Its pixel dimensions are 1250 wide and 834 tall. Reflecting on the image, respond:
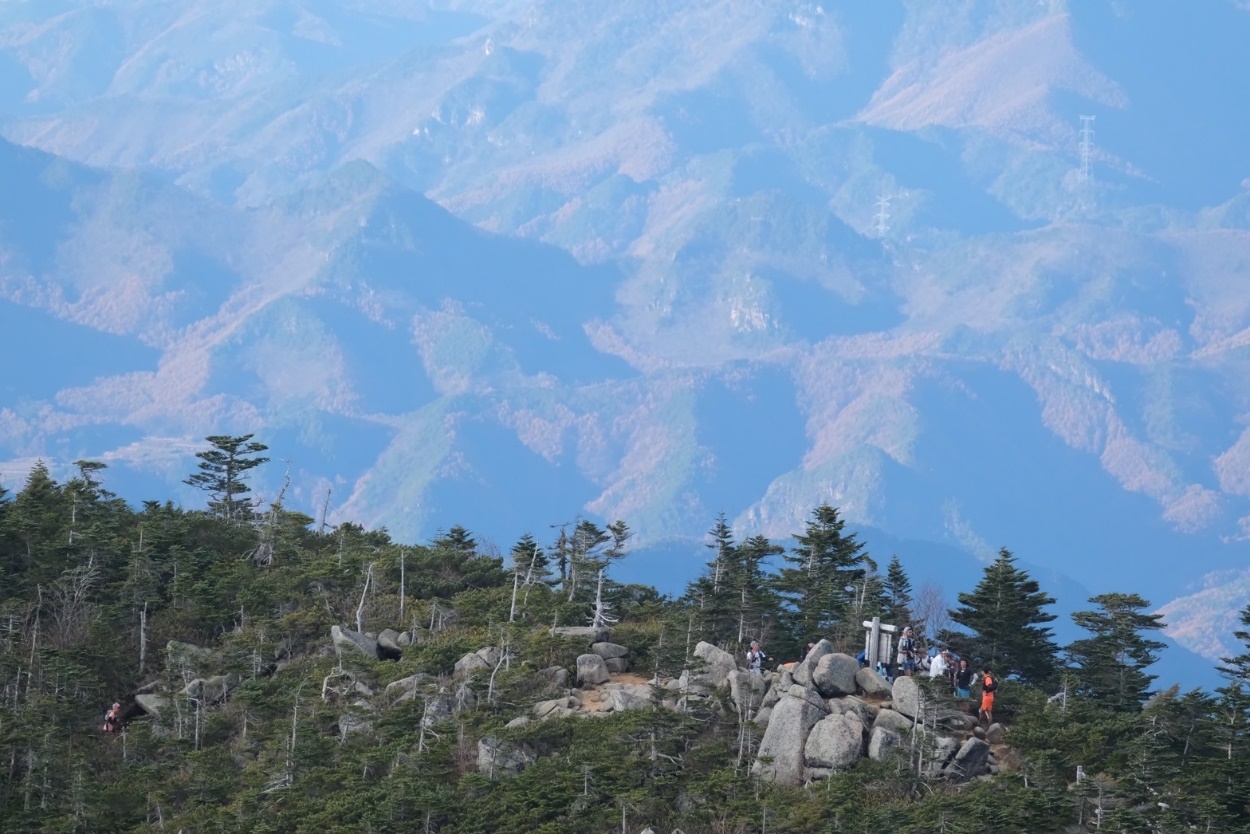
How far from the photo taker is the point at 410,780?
60656 mm

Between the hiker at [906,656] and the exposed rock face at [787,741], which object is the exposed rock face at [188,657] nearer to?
the exposed rock face at [787,741]

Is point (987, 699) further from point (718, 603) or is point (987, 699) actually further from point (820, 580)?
point (820, 580)

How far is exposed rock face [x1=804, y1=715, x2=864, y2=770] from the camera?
5859cm

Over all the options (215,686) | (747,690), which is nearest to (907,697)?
(747,690)

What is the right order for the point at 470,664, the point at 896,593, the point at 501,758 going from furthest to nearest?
the point at 896,593 → the point at 470,664 → the point at 501,758

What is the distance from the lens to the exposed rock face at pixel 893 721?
195 ft

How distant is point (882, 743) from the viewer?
58719 millimetres

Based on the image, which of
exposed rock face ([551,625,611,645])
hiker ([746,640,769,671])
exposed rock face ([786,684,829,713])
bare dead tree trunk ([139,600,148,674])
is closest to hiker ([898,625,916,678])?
hiker ([746,640,769,671])

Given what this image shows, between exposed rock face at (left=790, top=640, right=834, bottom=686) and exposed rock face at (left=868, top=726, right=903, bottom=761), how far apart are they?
3.39 meters

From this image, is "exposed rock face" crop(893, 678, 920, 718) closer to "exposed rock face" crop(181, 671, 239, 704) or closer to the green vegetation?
the green vegetation

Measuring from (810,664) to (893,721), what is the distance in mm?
3908

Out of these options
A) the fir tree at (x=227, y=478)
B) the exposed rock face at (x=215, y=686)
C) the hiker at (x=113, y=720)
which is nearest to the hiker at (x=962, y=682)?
the exposed rock face at (x=215, y=686)

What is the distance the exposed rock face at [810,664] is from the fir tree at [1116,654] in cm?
914

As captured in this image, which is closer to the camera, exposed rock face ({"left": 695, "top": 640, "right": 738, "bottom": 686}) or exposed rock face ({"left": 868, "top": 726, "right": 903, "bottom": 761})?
exposed rock face ({"left": 868, "top": 726, "right": 903, "bottom": 761})
